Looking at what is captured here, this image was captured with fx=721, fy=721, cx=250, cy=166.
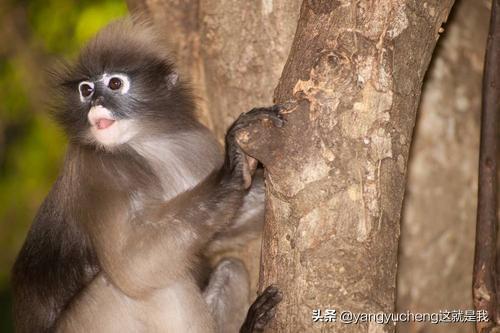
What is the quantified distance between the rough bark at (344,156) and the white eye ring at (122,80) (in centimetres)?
115

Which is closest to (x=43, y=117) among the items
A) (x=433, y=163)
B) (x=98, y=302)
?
→ (x=98, y=302)

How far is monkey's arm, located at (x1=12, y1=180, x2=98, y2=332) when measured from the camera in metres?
3.38

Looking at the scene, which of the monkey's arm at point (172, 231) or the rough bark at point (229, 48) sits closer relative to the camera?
the monkey's arm at point (172, 231)

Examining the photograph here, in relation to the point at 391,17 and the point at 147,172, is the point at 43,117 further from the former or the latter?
the point at 391,17

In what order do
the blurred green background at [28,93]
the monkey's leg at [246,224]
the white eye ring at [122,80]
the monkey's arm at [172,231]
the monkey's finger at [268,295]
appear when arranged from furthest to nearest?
the blurred green background at [28,93] → the monkey's leg at [246,224] → the white eye ring at [122,80] → the monkey's arm at [172,231] → the monkey's finger at [268,295]

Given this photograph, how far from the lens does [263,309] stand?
251cm

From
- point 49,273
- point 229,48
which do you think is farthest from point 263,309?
point 229,48

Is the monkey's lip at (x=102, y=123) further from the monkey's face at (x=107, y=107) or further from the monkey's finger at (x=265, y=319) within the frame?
the monkey's finger at (x=265, y=319)

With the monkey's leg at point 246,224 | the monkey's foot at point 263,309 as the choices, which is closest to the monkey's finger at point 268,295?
the monkey's foot at point 263,309

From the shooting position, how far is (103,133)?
3164 mm

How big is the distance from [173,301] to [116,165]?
64cm

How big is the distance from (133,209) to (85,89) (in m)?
0.69

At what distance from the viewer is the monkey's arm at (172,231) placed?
9.64ft

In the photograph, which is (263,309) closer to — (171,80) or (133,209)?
(133,209)
